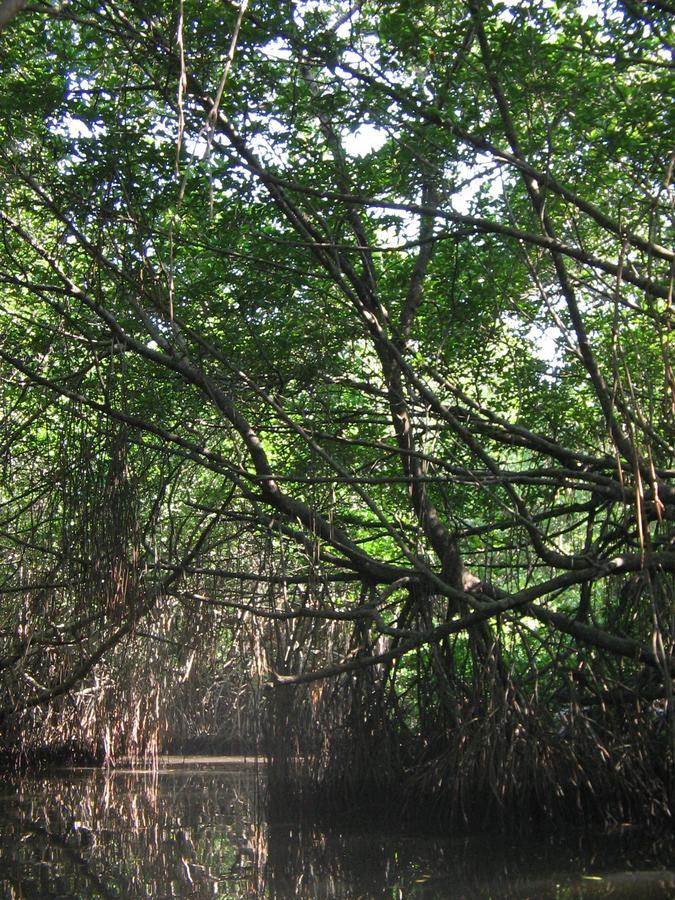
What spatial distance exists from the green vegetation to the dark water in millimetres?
379

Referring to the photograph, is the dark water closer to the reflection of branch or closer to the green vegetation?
the reflection of branch

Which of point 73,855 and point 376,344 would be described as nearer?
point 73,855

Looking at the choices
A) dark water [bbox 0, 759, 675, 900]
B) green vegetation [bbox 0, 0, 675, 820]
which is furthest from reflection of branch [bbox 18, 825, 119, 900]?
green vegetation [bbox 0, 0, 675, 820]

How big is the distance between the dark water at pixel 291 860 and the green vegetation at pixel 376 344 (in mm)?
379

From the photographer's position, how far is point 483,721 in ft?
18.9

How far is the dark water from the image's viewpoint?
4.46 m

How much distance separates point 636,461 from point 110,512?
2.96m

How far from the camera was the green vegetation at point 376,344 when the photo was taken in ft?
15.3

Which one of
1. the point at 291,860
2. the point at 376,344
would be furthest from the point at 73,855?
the point at 376,344

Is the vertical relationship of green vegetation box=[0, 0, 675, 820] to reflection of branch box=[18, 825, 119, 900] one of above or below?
above

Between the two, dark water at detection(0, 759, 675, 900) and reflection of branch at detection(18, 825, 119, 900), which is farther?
reflection of branch at detection(18, 825, 119, 900)

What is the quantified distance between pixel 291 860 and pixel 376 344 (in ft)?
10.2

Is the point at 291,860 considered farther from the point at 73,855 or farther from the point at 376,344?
the point at 376,344

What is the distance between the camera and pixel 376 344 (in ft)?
19.6
